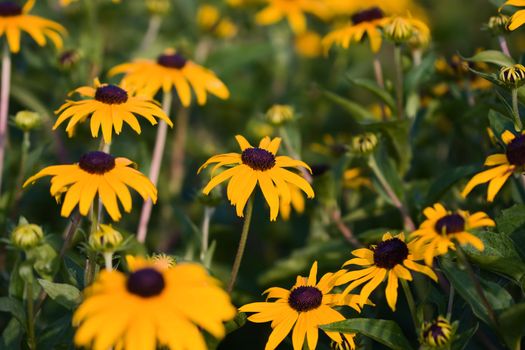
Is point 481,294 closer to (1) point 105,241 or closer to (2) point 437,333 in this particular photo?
(2) point 437,333

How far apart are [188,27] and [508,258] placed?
217cm

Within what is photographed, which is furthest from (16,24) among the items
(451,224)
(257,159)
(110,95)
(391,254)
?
(451,224)

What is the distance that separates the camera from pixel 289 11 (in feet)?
9.60

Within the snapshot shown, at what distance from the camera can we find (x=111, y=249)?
134 centimetres

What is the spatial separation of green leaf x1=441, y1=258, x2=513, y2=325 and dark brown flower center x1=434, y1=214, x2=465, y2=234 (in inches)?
5.5

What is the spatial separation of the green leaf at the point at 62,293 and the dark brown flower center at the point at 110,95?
0.43m

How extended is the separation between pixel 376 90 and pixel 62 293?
3.23 feet

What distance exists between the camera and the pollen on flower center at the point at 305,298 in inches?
55.6

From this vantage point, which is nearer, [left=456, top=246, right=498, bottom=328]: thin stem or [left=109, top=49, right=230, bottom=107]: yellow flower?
[left=456, top=246, right=498, bottom=328]: thin stem

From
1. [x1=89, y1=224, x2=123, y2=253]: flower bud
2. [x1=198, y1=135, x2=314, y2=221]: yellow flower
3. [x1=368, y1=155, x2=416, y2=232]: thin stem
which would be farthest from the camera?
[x1=368, y1=155, x2=416, y2=232]: thin stem

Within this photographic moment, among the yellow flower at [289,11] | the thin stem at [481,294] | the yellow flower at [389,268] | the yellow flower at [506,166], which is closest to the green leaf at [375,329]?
the yellow flower at [389,268]

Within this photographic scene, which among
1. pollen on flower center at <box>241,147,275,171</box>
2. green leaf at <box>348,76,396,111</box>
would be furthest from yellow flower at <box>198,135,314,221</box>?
green leaf at <box>348,76,396,111</box>

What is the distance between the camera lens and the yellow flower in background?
3756 mm

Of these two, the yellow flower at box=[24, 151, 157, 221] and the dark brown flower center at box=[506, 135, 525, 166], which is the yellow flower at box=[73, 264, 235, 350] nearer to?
the yellow flower at box=[24, 151, 157, 221]
